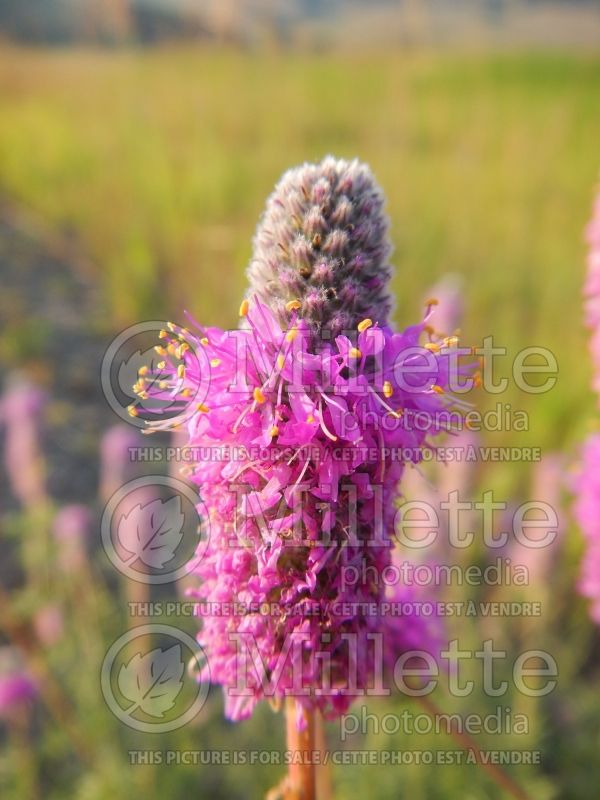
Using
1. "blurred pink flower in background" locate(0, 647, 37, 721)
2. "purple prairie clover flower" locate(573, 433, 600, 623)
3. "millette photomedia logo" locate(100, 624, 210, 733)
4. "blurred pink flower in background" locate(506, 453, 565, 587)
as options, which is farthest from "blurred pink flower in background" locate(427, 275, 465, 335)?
"blurred pink flower in background" locate(0, 647, 37, 721)

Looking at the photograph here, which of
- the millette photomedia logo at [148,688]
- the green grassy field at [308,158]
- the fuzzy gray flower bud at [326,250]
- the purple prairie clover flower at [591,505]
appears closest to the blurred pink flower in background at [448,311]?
the purple prairie clover flower at [591,505]

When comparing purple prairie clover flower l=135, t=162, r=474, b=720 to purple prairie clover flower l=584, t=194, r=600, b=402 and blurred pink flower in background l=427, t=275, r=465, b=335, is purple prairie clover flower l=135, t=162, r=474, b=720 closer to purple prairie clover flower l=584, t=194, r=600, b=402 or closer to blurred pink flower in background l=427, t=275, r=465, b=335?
purple prairie clover flower l=584, t=194, r=600, b=402

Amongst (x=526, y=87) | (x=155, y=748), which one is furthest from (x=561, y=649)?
(x=526, y=87)

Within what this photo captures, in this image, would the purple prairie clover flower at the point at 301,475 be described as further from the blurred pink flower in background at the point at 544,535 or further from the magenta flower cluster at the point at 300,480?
the blurred pink flower in background at the point at 544,535

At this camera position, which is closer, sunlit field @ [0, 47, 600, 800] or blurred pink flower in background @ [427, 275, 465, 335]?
sunlit field @ [0, 47, 600, 800]

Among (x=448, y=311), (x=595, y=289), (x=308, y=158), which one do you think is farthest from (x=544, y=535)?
(x=308, y=158)
